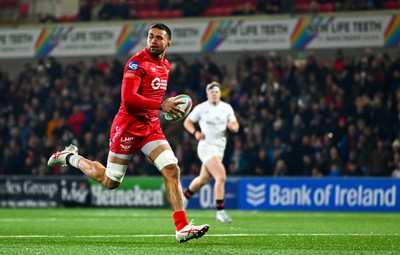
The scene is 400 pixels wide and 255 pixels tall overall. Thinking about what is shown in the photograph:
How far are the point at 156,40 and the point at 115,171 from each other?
65.8 inches

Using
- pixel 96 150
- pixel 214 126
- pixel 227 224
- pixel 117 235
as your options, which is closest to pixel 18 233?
pixel 117 235

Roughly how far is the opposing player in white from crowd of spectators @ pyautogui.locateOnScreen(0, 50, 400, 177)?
647cm

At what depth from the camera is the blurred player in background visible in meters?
9.99

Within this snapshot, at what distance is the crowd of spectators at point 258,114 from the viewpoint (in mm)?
23031

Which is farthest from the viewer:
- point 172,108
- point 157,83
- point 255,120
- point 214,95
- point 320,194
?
point 255,120

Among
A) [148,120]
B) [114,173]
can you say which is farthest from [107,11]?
[148,120]

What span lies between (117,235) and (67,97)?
17669 millimetres

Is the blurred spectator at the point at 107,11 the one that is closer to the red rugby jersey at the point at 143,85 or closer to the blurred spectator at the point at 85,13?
the blurred spectator at the point at 85,13

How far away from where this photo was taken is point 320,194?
2188 centimetres

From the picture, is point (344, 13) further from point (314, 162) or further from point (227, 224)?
point (227, 224)

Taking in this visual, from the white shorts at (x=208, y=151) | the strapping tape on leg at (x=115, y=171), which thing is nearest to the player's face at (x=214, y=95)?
the white shorts at (x=208, y=151)

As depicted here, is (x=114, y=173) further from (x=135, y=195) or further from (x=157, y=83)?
(x=135, y=195)

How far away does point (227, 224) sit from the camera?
600 inches

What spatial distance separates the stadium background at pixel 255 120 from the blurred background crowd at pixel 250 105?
0.11 ft
